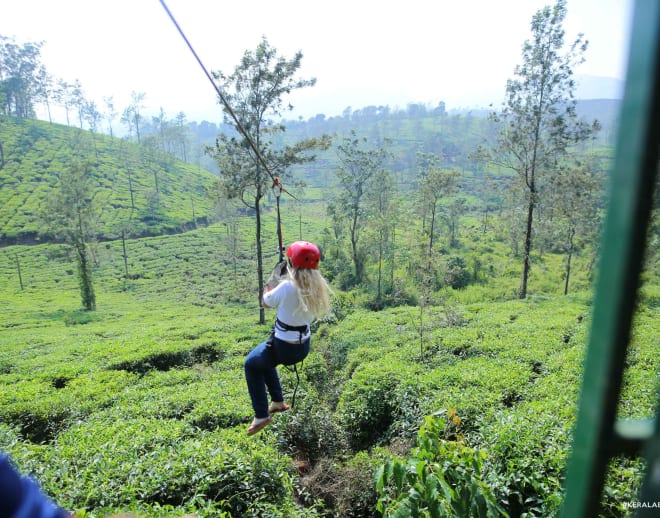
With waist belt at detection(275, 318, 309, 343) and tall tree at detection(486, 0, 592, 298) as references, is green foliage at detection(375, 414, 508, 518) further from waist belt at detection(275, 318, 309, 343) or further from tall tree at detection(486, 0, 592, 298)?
tall tree at detection(486, 0, 592, 298)

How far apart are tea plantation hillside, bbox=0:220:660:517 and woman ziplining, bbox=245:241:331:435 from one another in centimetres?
131

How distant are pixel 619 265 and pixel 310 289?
3946 mm

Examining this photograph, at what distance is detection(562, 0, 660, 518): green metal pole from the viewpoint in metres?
0.62

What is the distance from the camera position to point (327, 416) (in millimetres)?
8086

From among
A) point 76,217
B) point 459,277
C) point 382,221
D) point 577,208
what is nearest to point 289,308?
point 577,208

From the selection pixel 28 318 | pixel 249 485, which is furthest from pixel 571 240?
pixel 28 318

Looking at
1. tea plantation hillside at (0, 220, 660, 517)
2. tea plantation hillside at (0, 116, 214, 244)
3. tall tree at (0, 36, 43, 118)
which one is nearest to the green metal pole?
tea plantation hillside at (0, 220, 660, 517)

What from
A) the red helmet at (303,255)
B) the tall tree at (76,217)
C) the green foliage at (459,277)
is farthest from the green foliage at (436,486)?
the tall tree at (76,217)

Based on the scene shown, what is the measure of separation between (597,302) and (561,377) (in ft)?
27.5

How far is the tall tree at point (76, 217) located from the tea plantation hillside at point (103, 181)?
55.1ft

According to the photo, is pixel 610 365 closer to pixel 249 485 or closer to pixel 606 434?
pixel 606 434

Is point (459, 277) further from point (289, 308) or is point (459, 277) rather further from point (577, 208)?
point (289, 308)

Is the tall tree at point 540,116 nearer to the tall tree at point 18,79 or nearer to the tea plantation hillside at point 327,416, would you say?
the tea plantation hillside at point 327,416

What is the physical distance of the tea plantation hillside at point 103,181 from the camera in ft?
178
